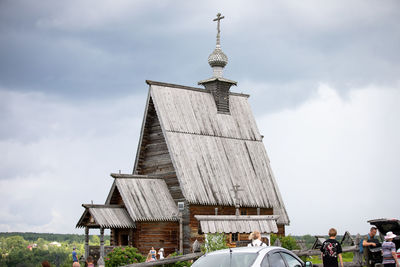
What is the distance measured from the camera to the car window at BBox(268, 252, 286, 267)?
571 inches

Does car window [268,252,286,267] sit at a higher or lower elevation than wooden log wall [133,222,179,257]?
lower

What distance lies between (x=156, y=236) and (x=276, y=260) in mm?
24045

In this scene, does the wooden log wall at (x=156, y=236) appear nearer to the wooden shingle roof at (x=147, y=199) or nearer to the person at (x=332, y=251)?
the wooden shingle roof at (x=147, y=199)

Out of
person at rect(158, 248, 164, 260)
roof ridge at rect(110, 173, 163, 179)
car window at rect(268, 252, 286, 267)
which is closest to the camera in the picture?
car window at rect(268, 252, 286, 267)

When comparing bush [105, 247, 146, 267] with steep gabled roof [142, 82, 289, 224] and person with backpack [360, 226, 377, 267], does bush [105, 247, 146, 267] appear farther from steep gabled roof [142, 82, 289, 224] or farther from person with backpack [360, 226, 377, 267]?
person with backpack [360, 226, 377, 267]

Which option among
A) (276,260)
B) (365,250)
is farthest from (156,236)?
(276,260)

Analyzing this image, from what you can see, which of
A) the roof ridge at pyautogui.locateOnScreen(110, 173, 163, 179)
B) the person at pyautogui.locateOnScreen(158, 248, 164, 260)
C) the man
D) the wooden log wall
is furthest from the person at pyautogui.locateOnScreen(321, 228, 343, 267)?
the roof ridge at pyautogui.locateOnScreen(110, 173, 163, 179)

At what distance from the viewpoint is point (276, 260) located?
14742mm

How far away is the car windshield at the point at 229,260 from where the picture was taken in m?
14.1

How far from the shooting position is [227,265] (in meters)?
14.1

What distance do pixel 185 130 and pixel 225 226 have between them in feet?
24.6

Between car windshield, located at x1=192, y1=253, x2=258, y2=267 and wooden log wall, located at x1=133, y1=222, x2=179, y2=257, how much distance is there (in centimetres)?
2312

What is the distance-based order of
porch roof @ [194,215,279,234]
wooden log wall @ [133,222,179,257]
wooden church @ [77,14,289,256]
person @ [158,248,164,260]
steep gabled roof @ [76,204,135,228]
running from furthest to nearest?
1. wooden log wall @ [133,222,179,257]
2. wooden church @ [77,14,289,256]
3. person @ [158,248,164,260]
4. porch roof @ [194,215,279,234]
5. steep gabled roof @ [76,204,135,228]

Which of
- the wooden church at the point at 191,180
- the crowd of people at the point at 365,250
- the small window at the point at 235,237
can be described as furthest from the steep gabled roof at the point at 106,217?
the crowd of people at the point at 365,250
